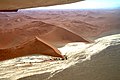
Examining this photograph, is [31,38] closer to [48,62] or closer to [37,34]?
[37,34]

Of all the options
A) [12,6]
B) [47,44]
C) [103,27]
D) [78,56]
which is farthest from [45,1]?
[103,27]

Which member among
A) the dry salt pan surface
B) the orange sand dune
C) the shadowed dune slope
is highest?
the shadowed dune slope

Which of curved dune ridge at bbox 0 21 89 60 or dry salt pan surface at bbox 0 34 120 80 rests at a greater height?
curved dune ridge at bbox 0 21 89 60

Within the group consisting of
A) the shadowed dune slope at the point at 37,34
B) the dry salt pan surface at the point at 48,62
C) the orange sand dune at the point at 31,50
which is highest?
the shadowed dune slope at the point at 37,34

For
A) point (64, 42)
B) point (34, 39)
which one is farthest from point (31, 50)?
point (64, 42)

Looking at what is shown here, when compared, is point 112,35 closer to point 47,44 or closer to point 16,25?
point 47,44

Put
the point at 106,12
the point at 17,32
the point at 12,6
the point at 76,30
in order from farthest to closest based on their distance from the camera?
1. the point at 106,12
2. the point at 76,30
3. the point at 17,32
4. the point at 12,6
